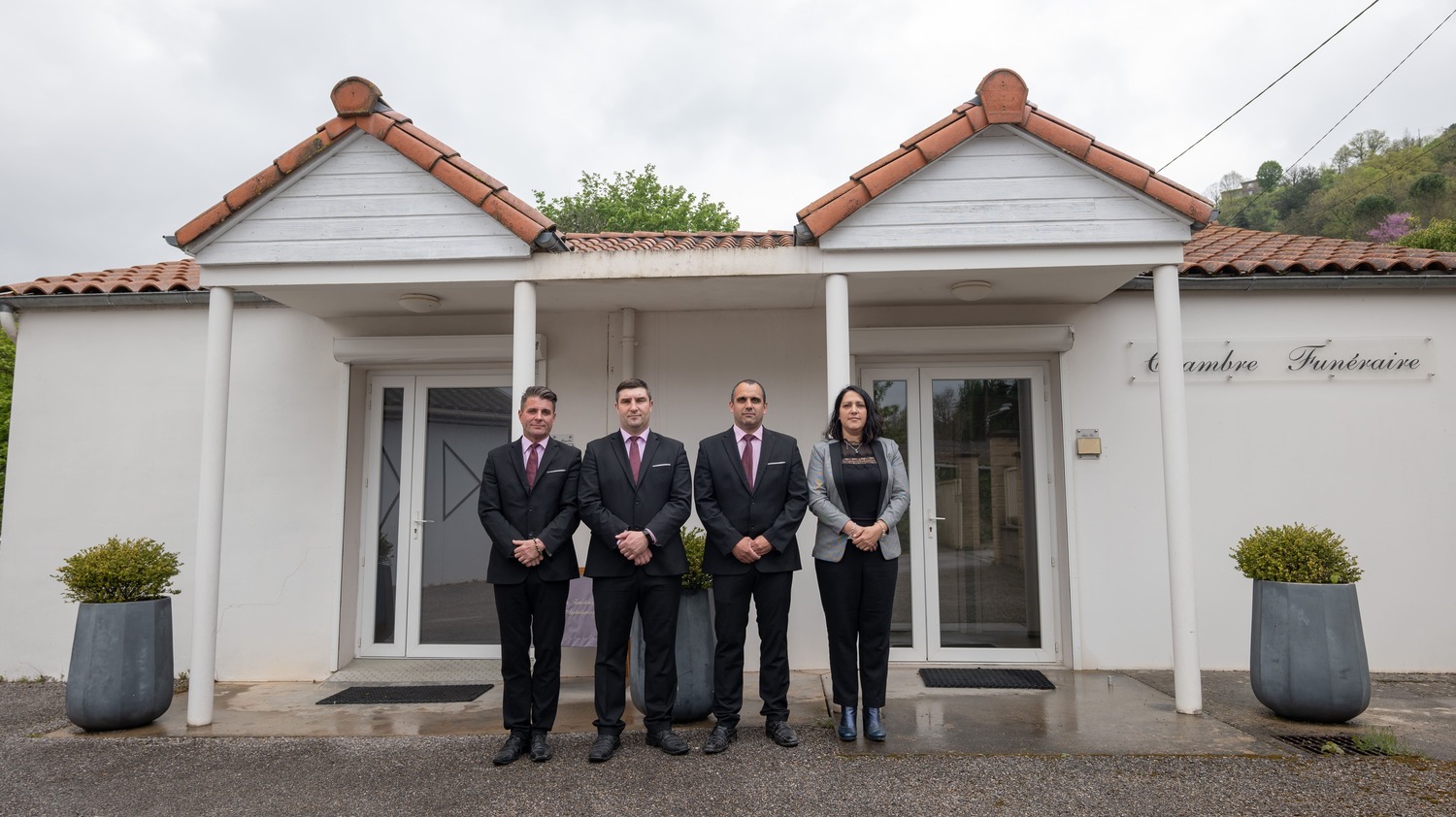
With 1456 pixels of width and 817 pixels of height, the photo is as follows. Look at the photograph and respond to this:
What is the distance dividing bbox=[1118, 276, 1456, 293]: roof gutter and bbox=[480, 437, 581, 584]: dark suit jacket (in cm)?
423

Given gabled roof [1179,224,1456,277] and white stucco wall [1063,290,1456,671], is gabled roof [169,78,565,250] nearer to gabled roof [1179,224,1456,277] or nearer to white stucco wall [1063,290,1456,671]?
white stucco wall [1063,290,1456,671]

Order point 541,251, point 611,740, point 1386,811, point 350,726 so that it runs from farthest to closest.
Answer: point 541,251 < point 350,726 < point 611,740 < point 1386,811

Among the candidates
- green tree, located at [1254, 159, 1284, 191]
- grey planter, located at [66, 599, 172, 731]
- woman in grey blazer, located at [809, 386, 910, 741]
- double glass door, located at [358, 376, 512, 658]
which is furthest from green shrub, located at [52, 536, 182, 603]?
green tree, located at [1254, 159, 1284, 191]

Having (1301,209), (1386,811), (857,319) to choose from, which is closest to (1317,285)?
(857,319)

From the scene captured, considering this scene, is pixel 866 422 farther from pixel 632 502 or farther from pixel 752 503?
pixel 632 502

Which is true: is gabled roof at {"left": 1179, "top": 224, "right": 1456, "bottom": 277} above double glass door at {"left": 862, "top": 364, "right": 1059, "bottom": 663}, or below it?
above

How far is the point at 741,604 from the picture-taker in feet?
14.1

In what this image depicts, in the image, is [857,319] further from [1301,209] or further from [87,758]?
[1301,209]

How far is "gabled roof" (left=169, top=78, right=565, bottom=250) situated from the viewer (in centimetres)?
506

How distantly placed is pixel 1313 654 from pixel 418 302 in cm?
586

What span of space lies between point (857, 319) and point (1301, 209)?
37.0 meters

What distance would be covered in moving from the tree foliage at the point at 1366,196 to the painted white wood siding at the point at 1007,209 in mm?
27970

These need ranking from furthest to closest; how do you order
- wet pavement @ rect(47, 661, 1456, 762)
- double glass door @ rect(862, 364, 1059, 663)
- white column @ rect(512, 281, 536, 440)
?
double glass door @ rect(862, 364, 1059, 663)
white column @ rect(512, 281, 536, 440)
wet pavement @ rect(47, 661, 1456, 762)

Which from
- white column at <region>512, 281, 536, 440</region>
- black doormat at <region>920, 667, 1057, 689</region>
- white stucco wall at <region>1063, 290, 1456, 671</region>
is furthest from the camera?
white stucco wall at <region>1063, 290, 1456, 671</region>
